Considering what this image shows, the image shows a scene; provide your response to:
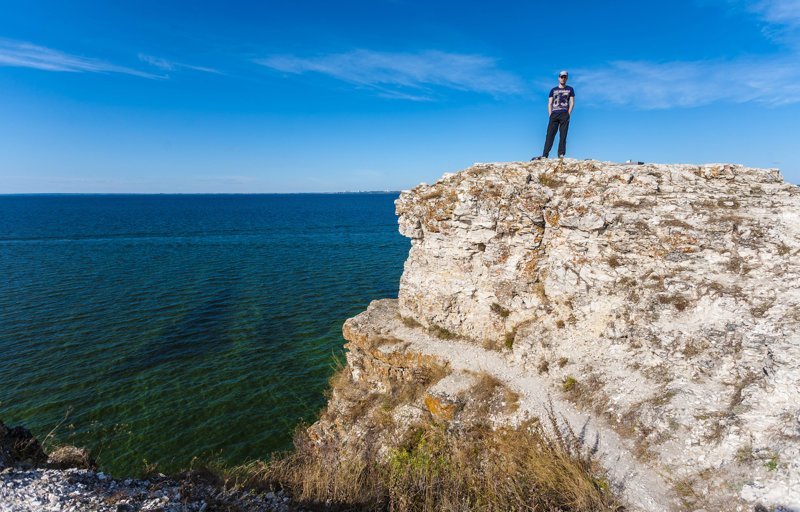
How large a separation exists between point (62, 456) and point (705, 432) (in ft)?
55.6

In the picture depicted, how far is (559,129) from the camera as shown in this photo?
55.6ft

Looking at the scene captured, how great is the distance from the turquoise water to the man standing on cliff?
1731 centimetres

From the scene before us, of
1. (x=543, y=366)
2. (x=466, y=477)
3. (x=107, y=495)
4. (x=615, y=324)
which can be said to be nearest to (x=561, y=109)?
(x=615, y=324)

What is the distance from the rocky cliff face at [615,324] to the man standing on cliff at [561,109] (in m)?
1.36

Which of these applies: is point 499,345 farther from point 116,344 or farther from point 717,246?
point 116,344

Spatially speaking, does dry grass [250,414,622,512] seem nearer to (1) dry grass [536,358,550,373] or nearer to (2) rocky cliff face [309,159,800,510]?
(2) rocky cliff face [309,159,800,510]

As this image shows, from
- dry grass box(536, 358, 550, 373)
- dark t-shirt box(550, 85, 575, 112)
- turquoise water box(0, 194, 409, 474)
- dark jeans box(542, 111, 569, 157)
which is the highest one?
dark t-shirt box(550, 85, 575, 112)

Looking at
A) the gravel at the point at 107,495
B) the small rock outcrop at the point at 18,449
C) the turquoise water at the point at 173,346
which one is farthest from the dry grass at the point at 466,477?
the turquoise water at the point at 173,346

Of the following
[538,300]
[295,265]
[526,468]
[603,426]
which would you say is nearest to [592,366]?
[603,426]

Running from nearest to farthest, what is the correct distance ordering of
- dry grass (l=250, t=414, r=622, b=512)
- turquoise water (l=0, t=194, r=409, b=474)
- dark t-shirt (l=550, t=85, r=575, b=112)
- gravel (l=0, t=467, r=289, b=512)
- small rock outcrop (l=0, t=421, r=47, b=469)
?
1. gravel (l=0, t=467, r=289, b=512)
2. dry grass (l=250, t=414, r=622, b=512)
3. small rock outcrop (l=0, t=421, r=47, b=469)
4. dark t-shirt (l=550, t=85, r=575, b=112)
5. turquoise water (l=0, t=194, r=409, b=474)

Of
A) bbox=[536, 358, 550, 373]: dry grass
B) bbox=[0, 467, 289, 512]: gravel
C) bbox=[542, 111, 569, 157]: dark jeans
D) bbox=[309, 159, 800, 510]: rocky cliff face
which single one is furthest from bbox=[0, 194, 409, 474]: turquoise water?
bbox=[542, 111, 569, 157]: dark jeans

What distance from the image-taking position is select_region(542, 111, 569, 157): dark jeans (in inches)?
652

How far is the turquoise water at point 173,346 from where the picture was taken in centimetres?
1769

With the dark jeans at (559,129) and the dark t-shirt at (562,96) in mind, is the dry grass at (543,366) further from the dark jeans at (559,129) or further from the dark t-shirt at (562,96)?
the dark t-shirt at (562,96)
